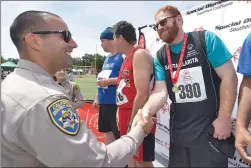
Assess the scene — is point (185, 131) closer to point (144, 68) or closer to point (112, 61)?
point (144, 68)

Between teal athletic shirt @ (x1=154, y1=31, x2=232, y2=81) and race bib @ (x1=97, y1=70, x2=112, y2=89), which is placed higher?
teal athletic shirt @ (x1=154, y1=31, x2=232, y2=81)

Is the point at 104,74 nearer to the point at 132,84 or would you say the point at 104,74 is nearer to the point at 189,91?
the point at 132,84

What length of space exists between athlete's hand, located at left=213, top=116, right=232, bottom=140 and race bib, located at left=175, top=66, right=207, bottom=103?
22 centimetres

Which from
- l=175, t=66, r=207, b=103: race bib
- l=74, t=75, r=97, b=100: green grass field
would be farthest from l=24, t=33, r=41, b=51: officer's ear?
l=74, t=75, r=97, b=100: green grass field

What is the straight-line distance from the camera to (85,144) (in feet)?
3.43

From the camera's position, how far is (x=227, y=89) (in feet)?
6.13

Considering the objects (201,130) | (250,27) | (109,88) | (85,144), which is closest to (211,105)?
(201,130)

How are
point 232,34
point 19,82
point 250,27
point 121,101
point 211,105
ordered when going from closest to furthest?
1. point 19,82
2. point 211,105
3. point 250,27
4. point 232,34
5. point 121,101

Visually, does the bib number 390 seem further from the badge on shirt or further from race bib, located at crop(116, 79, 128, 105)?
the badge on shirt

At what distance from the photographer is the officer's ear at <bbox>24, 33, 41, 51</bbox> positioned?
129 centimetres

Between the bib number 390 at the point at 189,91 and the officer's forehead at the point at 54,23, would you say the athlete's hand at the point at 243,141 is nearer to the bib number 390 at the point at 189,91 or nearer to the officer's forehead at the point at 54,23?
the bib number 390 at the point at 189,91

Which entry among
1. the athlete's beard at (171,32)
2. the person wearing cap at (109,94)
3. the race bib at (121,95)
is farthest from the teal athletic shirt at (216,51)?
the person wearing cap at (109,94)

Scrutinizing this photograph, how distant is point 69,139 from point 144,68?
1.50 metres

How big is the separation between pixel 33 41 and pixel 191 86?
1289 millimetres
